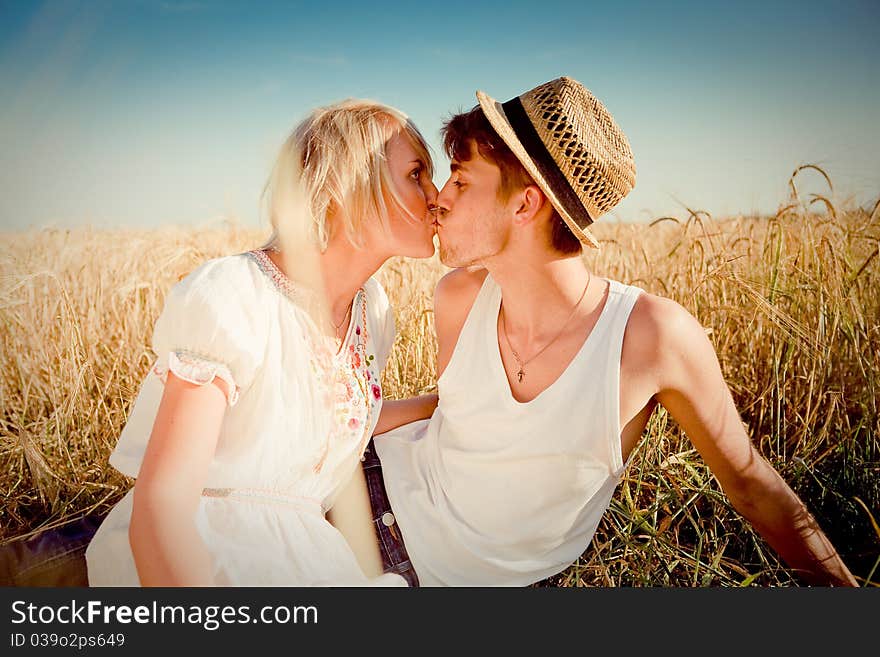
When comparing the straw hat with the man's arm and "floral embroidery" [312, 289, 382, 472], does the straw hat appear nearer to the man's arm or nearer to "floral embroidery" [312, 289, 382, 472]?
the man's arm

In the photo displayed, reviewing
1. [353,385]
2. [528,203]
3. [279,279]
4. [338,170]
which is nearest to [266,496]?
[353,385]

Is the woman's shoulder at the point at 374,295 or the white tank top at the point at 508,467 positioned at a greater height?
the woman's shoulder at the point at 374,295

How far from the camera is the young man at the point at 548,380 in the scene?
1.41 meters

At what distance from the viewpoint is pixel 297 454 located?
55.8 inches

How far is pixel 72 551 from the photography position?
156 centimetres

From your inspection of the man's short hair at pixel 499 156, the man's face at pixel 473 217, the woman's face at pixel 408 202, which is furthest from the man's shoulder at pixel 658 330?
the woman's face at pixel 408 202

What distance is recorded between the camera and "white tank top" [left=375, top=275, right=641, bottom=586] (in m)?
1.42

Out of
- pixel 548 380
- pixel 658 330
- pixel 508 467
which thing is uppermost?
pixel 658 330

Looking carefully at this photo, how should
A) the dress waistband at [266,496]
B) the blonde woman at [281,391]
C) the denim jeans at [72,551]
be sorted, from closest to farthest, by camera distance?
the blonde woman at [281,391] → the dress waistband at [266,496] → the denim jeans at [72,551]

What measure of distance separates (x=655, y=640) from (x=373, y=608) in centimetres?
56

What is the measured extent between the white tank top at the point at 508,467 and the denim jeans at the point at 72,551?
0.03 meters

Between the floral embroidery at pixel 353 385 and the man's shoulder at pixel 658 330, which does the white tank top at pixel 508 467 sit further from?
the floral embroidery at pixel 353 385

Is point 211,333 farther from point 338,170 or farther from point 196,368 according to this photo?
point 338,170

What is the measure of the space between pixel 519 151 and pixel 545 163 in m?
0.07
